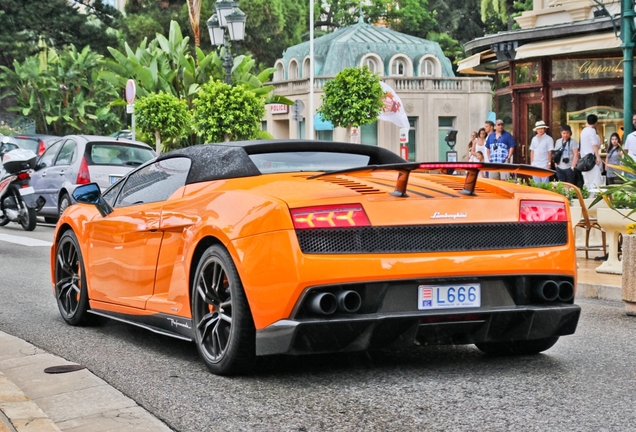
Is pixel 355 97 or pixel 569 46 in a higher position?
pixel 569 46

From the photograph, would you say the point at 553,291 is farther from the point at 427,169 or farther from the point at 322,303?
the point at 322,303

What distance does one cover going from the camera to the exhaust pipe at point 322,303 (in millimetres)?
5383

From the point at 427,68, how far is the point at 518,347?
67.8 metres

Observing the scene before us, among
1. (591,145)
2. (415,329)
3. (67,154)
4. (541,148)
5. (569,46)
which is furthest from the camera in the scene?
(569,46)

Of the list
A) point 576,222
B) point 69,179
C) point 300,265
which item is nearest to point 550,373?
point 300,265

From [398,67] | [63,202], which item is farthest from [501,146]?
[398,67]

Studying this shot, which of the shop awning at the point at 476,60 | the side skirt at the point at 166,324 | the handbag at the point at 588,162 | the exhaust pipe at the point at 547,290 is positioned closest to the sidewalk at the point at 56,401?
the side skirt at the point at 166,324

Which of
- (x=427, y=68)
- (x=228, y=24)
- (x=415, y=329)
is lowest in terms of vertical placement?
(x=415, y=329)

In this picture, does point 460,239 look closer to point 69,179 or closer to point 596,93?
point 69,179

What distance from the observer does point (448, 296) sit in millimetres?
5594

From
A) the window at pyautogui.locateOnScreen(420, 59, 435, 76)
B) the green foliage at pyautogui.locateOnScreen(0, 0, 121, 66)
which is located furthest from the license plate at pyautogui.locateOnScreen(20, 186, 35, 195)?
the window at pyautogui.locateOnScreen(420, 59, 435, 76)

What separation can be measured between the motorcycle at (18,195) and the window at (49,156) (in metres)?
0.41

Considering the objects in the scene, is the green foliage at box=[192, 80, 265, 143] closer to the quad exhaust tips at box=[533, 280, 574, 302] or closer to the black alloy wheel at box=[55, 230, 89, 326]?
the black alloy wheel at box=[55, 230, 89, 326]

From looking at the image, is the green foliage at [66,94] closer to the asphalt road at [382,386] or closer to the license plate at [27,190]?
the license plate at [27,190]
